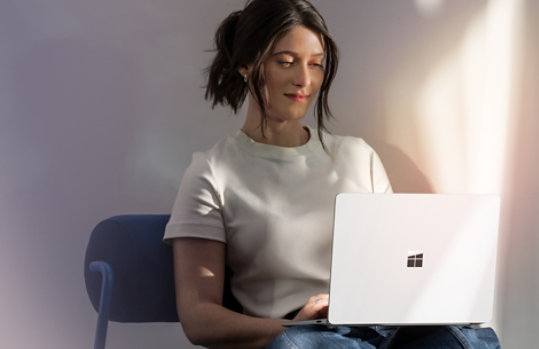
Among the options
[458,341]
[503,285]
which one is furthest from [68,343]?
[503,285]

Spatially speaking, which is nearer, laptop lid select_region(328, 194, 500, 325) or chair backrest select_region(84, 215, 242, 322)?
laptop lid select_region(328, 194, 500, 325)

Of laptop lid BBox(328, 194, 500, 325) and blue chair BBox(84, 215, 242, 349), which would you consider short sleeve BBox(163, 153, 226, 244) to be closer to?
blue chair BBox(84, 215, 242, 349)

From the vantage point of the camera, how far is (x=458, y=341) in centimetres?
117

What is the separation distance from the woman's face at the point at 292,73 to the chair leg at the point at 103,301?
512 millimetres

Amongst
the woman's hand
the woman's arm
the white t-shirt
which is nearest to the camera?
the woman's hand

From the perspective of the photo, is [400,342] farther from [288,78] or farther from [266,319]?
[288,78]

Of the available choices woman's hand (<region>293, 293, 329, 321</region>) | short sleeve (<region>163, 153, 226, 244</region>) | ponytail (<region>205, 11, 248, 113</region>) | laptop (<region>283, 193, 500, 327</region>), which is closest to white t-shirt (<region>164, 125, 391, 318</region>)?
→ short sleeve (<region>163, 153, 226, 244</region>)

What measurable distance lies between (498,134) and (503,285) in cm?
40

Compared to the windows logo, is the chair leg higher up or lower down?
lower down

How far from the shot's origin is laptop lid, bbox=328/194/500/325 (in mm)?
1140

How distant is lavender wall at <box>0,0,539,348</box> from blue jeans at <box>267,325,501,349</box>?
0.57m

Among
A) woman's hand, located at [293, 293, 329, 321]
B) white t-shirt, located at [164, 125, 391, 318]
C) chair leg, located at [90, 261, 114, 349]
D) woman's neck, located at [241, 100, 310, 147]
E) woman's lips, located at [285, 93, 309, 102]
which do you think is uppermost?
woman's lips, located at [285, 93, 309, 102]

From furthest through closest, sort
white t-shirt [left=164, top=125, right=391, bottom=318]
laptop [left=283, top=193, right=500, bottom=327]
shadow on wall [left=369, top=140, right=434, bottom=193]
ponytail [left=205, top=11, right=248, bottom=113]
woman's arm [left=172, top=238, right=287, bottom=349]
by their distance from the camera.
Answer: shadow on wall [left=369, top=140, right=434, bottom=193] < ponytail [left=205, top=11, right=248, bottom=113] < white t-shirt [left=164, top=125, right=391, bottom=318] < woman's arm [left=172, top=238, right=287, bottom=349] < laptop [left=283, top=193, right=500, bottom=327]

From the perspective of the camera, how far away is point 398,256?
3.76 ft
